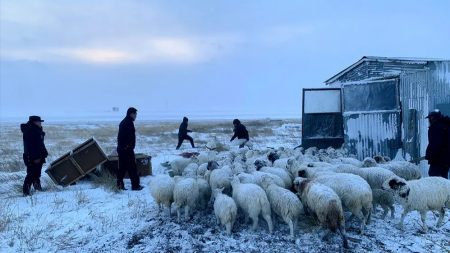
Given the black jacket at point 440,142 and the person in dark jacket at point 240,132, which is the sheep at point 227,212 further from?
the person in dark jacket at point 240,132

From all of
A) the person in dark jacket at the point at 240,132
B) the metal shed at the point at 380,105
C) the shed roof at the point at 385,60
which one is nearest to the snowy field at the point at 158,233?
the metal shed at the point at 380,105

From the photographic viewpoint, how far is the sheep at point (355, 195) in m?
7.09

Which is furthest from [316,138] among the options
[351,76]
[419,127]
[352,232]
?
[352,232]

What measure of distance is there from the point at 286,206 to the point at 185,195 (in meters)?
2.06

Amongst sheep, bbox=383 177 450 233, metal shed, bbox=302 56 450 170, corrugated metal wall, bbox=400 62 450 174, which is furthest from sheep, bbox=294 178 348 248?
metal shed, bbox=302 56 450 170

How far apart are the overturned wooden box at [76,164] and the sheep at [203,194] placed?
180 inches

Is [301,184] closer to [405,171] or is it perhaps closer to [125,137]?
[405,171]

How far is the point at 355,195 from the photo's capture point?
708 cm

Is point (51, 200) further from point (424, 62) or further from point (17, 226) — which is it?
point (424, 62)

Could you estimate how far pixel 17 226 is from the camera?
8039mm

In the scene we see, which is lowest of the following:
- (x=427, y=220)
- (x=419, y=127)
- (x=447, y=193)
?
(x=427, y=220)

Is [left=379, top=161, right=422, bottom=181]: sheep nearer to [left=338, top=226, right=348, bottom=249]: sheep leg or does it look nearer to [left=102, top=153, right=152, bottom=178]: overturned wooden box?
[left=338, top=226, right=348, bottom=249]: sheep leg

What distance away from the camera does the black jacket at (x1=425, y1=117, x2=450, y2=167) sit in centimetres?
916

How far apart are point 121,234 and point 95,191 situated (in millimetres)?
4122
